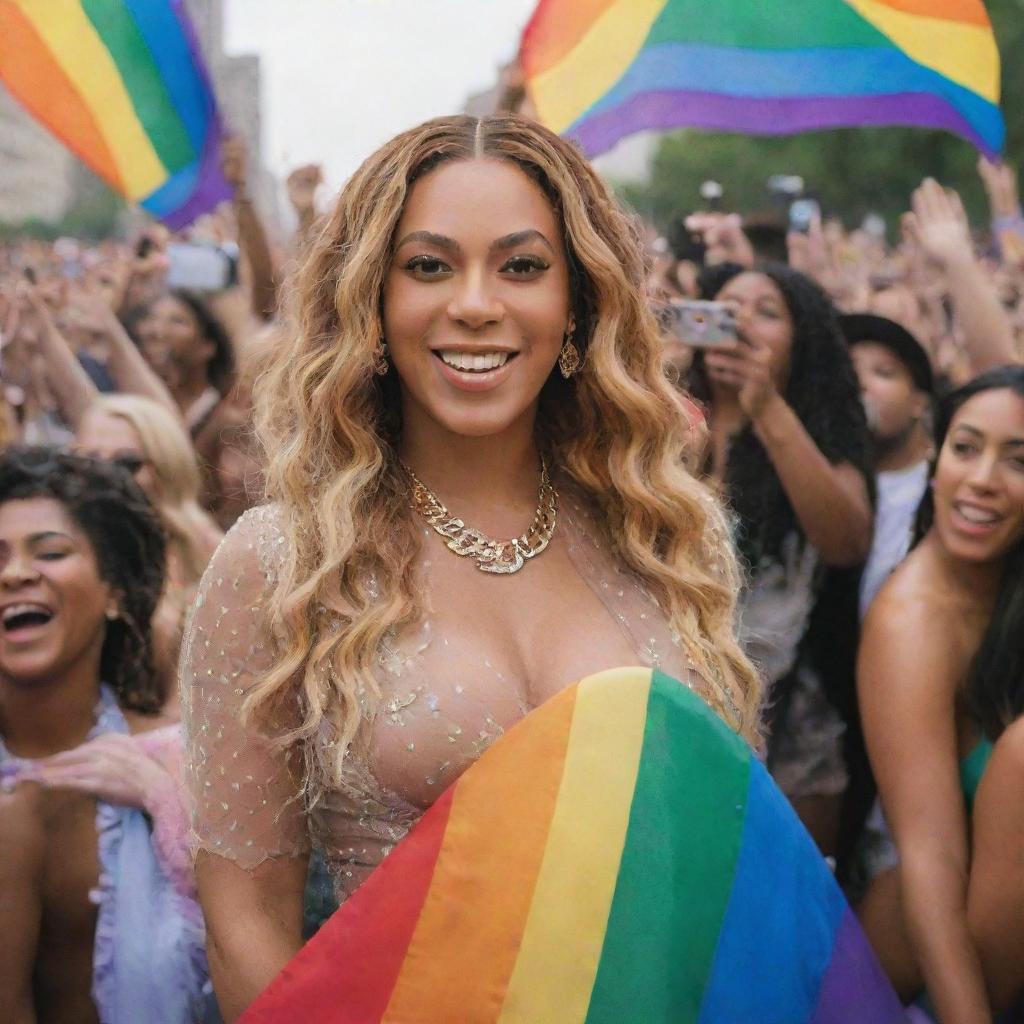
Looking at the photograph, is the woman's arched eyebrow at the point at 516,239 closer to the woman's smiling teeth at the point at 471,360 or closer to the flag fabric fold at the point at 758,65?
the woman's smiling teeth at the point at 471,360

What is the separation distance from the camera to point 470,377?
2217 millimetres

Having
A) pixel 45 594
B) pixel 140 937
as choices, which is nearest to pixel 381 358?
pixel 45 594

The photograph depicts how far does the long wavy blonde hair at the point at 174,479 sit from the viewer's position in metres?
4.09

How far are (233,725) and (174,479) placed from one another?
2237mm

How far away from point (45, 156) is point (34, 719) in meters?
36.9

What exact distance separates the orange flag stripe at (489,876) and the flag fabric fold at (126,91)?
8.74 ft

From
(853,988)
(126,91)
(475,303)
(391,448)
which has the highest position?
(126,91)

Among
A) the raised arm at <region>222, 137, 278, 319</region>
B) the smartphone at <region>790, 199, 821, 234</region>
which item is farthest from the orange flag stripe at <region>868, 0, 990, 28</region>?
the smartphone at <region>790, 199, 821, 234</region>

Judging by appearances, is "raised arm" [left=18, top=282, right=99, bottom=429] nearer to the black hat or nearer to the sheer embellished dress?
the black hat

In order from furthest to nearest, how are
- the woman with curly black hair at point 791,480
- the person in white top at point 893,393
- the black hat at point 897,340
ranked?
1. the black hat at point 897,340
2. the person in white top at point 893,393
3. the woman with curly black hair at point 791,480

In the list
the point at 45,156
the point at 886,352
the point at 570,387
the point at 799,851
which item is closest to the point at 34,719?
the point at 570,387

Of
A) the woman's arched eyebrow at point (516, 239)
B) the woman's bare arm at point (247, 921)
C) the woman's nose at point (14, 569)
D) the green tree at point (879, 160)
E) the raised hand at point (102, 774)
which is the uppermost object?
the woman's arched eyebrow at point (516, 239)

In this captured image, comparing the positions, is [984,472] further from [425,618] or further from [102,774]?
[102,774]

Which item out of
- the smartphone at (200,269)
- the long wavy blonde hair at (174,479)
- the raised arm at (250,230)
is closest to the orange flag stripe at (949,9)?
the raised arm at (250,230)
